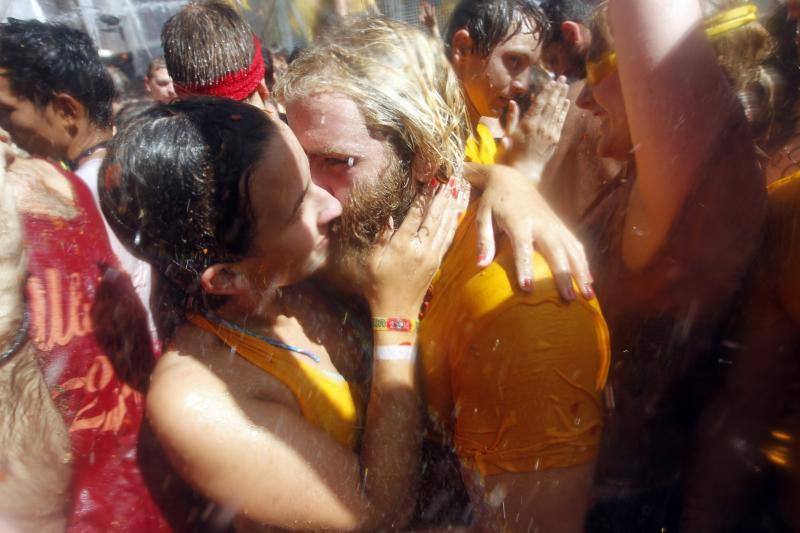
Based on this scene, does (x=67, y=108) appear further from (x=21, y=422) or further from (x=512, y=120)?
(x=512, y=120)

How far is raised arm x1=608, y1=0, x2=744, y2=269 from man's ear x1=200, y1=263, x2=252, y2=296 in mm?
1213

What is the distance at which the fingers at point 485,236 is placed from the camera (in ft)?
5.22

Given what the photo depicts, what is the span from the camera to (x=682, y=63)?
129 cm

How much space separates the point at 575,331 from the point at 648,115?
0.60m

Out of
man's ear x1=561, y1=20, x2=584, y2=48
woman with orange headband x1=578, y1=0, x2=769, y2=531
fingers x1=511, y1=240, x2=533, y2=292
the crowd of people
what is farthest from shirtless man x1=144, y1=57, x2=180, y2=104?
fingers x1=511, y1=240, x2=533, y2=292

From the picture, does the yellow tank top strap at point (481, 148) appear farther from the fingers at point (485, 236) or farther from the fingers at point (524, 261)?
the fingers at point (524, 261)

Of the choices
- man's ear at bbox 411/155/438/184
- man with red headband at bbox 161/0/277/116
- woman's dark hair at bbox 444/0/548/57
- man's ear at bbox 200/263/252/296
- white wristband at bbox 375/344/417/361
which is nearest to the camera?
man's ear at bbox 200/263/252/296

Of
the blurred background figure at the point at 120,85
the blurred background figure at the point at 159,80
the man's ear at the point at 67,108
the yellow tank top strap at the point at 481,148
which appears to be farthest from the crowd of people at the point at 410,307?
the blurred background figure at the point at 120,85

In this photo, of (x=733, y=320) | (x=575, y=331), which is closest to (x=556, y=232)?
(x=575, y=331)

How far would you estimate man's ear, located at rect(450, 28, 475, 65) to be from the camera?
3.32 m

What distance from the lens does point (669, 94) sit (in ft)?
4.32

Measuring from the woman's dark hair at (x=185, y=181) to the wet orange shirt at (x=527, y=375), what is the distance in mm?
734

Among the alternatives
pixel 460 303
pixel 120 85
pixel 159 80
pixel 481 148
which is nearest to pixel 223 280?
pixel 460 303

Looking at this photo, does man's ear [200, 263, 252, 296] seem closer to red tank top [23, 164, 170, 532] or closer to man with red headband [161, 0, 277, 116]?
red tank top [23, 164, 170, 532]
